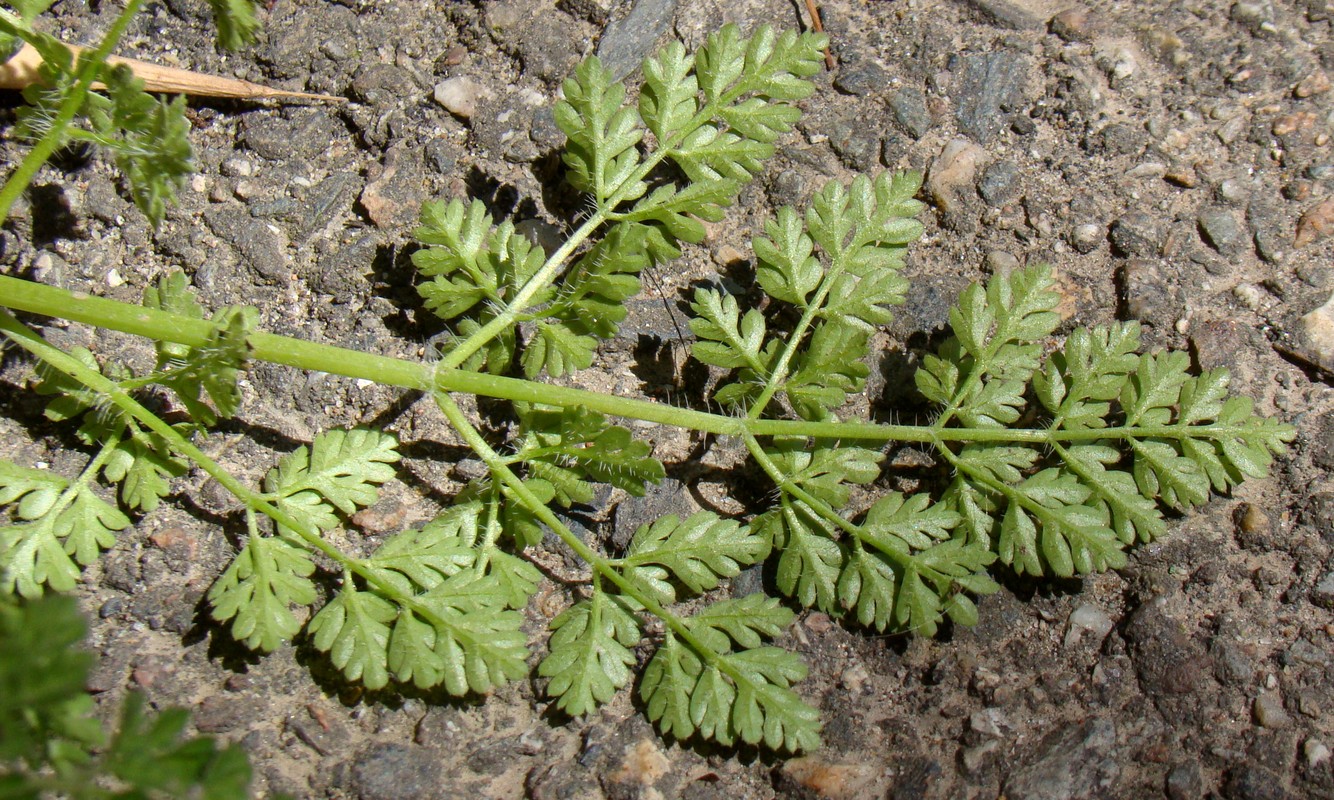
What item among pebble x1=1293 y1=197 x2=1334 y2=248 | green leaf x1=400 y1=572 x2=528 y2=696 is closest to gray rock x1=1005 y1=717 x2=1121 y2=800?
green leaf x1=400 y1=572 x2=528 y2=696

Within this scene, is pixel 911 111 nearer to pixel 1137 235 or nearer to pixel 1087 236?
pixel 1087 236

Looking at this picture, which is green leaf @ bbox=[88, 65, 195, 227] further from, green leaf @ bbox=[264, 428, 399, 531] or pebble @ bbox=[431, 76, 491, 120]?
pebble @ bbox=[431, 76, 491, 120]

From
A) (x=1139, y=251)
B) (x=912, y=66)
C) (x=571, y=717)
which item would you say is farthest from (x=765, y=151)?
(x=571, y=717)

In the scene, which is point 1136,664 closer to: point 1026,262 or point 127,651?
point 1026,262

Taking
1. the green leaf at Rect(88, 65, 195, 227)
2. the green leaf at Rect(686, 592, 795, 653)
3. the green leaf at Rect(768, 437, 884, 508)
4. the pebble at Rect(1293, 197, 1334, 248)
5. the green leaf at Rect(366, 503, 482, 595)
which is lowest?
the green leaf at Rect(366, 503, 482, 595)

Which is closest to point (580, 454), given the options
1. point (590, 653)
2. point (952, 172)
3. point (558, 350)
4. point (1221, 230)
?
point (558, 350)

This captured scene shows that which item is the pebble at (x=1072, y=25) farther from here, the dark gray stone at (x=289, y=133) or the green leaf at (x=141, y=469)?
the green leaf at (x=141, y=469)

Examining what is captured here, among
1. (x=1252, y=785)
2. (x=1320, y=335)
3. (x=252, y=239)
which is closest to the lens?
(x=1252, y=785)
